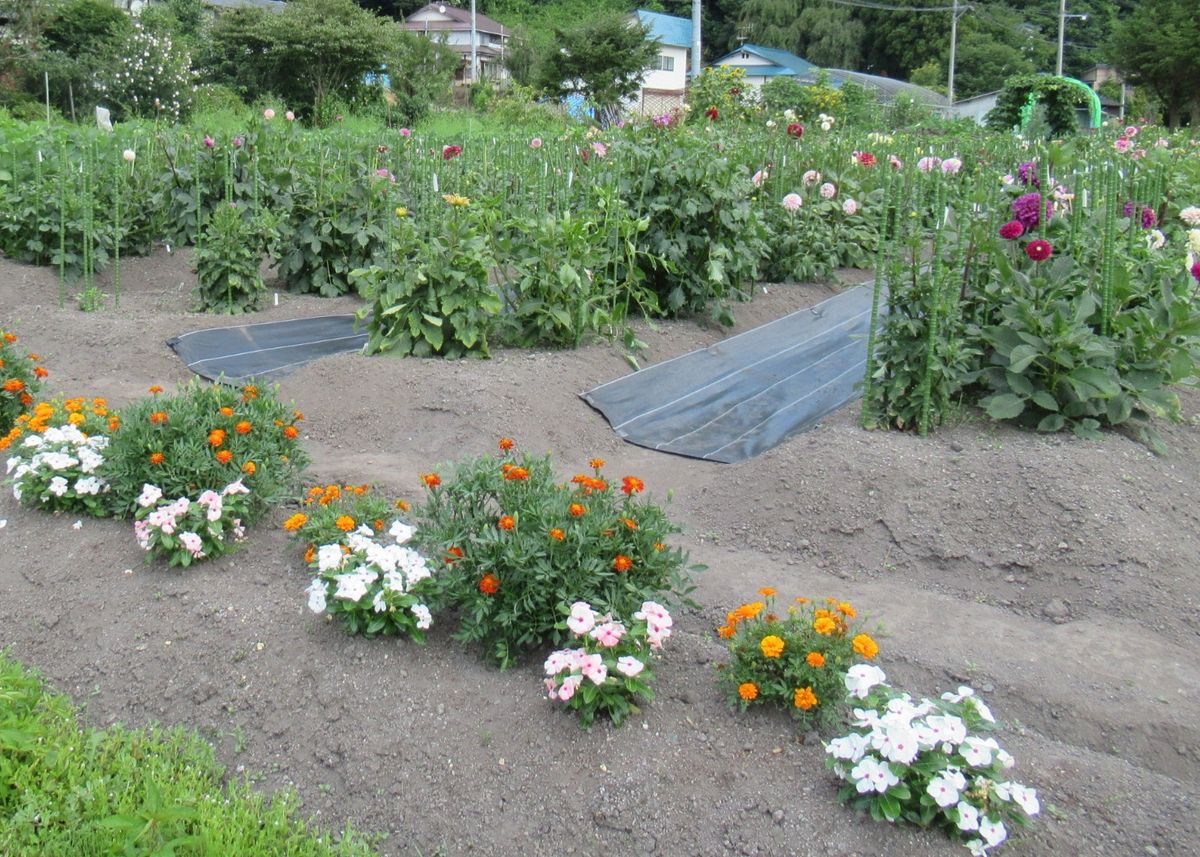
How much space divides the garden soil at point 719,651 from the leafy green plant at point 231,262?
2.61m

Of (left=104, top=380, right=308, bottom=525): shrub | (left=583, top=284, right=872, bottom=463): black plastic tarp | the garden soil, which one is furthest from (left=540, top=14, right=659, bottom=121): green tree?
(left=104, top=380, right=308, bottom=525): shrub

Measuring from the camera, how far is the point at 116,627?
3.40m

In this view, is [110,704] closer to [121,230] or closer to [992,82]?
[121,230]

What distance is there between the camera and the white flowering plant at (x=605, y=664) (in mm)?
2758

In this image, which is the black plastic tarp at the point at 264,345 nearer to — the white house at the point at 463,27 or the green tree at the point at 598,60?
the green tree at the point at 598,60

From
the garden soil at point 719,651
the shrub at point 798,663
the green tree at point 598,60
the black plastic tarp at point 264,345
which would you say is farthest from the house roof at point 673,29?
the shrub at point 798,663

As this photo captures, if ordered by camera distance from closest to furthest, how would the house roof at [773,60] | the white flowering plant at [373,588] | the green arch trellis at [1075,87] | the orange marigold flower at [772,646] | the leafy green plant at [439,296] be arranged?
the orange marigold flower at [772,646], the white flowering plant at [373,588], the leafy green plant at [439,296], the green arch trellis at [1075,87], the house roof at [773,60]

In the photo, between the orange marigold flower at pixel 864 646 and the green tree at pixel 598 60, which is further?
the green tree at pixel 598 60

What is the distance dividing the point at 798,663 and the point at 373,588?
1.20m

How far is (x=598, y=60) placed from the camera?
28172 mm

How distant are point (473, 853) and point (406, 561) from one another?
0.91 m

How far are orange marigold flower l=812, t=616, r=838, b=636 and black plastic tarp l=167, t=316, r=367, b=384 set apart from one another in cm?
423

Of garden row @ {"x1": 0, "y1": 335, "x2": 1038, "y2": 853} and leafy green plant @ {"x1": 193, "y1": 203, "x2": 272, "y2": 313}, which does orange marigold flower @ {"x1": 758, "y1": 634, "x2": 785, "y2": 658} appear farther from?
leafy green plant @ {"x1": 193, "y1": 203, "x2": 272, "y2": 313}

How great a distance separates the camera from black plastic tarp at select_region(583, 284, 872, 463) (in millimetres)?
5570
